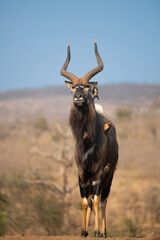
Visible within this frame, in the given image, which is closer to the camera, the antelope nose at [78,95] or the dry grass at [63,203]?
the antelope nose at [78,95]

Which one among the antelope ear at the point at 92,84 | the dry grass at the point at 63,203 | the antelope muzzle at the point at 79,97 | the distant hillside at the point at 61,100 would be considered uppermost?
the antelope ear at the point at 92,84

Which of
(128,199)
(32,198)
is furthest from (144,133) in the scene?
(32,198)

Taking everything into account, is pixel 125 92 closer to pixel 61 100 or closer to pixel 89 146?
pixel 61 100

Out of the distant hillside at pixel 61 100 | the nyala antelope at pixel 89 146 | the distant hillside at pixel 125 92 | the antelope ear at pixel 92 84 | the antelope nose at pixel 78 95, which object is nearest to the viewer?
the antelope nose at pixel 78 95

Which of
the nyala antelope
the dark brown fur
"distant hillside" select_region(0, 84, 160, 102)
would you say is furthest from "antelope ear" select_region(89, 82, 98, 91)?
"distant hillside" select_region(0, 84, 160, 102)

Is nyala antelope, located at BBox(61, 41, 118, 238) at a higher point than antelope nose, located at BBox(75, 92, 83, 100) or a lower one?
lower

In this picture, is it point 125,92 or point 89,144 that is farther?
point 125,92

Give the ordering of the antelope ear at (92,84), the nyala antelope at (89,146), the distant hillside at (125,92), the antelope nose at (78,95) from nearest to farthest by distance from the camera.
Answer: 1. the antelope nose at (78,95)
2. the nyala antelope at (89,146)
3. the antelope ear at (92,84)
4. the distant hillside at (125,92)

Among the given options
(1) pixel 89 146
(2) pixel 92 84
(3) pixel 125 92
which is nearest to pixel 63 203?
(1) pixel 89 146

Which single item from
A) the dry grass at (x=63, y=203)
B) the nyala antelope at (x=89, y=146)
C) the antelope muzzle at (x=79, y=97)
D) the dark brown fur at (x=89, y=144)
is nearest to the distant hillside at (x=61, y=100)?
the dry grass at (x=63, y=203)

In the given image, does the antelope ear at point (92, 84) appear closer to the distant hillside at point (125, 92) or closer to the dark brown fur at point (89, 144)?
the dark brown fur at point (89, 144)

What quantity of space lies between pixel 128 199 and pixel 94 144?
13.4m

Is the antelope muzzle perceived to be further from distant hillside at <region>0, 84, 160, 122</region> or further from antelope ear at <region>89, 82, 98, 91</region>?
distant hillside at <region>0, 84, 160, 122</region>

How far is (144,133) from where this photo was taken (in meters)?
44.3
